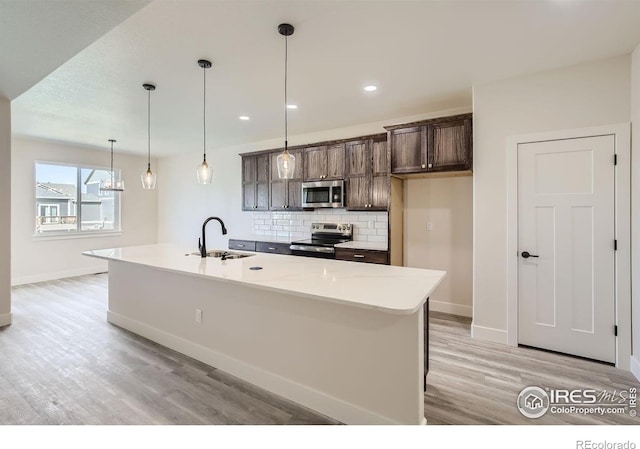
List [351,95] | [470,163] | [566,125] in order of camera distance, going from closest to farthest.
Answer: [566,125]
[470,163]
[351,95]

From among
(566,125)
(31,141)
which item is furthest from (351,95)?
(31,141)

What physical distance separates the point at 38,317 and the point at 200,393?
10.2ft

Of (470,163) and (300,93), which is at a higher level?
(300,93)

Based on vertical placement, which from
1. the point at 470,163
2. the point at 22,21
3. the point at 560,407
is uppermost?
the point at 22,21

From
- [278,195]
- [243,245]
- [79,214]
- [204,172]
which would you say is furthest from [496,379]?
[79,214]

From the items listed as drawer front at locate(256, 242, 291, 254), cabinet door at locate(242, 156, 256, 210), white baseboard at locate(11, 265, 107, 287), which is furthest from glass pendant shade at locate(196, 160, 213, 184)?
white baseboard at locate(11, 265, 107, 287)

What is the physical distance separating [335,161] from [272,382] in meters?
3.16

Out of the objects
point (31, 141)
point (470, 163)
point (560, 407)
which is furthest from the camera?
point (31, 141)

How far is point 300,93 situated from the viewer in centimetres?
342

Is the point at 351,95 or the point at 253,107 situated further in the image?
Result: the point at 253,107

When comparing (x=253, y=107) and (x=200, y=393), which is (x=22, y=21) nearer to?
(x=253, y=107)

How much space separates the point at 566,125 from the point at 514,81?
64cm

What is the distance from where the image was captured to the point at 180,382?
2.35m

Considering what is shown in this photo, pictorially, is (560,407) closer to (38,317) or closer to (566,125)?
(566,125)
